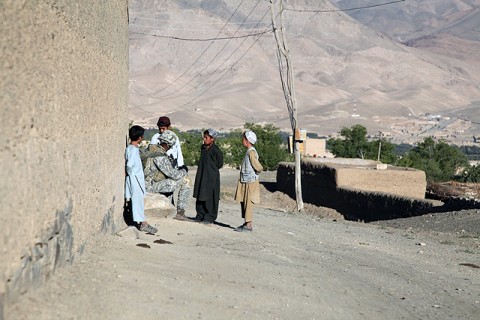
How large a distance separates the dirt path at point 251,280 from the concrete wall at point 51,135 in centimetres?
25

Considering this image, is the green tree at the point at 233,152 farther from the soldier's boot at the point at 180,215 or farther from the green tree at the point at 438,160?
the soldier's boot at the point at 180,215

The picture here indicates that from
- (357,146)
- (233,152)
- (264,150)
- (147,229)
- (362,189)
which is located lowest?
(147,229)

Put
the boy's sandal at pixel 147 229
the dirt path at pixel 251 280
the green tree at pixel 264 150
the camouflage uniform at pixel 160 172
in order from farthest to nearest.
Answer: the green tree at pixel 264 150 → the camouflage uniform at pixel 160 172 → the boy's sandal at pixel 147 229 → the dirt path at pixel 251 280

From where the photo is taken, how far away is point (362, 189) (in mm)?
26688

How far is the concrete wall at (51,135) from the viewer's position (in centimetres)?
527

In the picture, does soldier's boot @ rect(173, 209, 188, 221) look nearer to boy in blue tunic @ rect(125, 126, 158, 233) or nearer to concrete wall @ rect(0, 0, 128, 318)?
boy in blue tunic @ rect(125, 126, 158, 233)

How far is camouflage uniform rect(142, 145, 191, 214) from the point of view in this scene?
41.9 ft

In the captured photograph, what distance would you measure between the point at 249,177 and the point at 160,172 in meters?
1.23

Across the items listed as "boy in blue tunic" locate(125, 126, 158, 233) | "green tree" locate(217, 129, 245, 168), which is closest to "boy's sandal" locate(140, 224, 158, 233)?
"boy in blue tunic" locate(125, 126, 158, 233)

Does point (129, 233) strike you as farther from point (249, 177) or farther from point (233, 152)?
point (233, 152)

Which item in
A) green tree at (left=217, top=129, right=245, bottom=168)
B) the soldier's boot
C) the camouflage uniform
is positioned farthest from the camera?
green tree at (left=217, top=129, right=245, bottom=168)

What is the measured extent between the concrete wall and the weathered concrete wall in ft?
47.8

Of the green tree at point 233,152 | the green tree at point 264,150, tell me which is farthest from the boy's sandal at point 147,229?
the green tree at point 233,152

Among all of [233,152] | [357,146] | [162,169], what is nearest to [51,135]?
[162,169]
